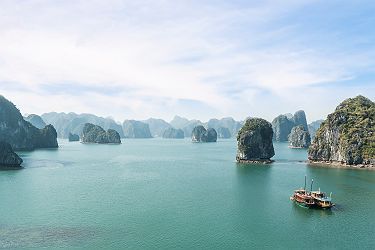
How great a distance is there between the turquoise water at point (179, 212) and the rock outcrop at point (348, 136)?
2450cm

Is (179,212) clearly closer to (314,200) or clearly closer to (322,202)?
(314,200)

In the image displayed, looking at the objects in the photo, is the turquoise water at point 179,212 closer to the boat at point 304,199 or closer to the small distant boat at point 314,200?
the small distant boat at point 314,200

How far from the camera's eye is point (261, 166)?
167 meters

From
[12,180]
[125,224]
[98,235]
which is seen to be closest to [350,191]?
[125,224]

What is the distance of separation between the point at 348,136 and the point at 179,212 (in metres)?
113

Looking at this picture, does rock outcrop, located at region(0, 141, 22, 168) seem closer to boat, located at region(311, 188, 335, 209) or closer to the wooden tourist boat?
the wooden tourist boat

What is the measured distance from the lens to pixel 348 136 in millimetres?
169000

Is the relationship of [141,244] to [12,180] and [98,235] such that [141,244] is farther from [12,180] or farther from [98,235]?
A: [12,180]

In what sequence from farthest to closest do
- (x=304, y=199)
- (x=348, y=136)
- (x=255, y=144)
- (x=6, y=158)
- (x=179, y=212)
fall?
1. (x=255, y=144)
2. (x=348, y=136)
3. (x=6, y=158)
4. (x=304, y=199)
5. (x=179, y=212)

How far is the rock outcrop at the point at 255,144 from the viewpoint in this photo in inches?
7254

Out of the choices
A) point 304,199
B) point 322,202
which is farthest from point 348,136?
point 322,202

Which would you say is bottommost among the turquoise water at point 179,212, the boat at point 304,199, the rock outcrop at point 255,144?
the turquoise water at point 179,212

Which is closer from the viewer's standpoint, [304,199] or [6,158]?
[304,199]

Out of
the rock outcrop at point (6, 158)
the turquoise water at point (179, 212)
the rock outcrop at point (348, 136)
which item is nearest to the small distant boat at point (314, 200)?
the turquoise water at point (179, 212)
